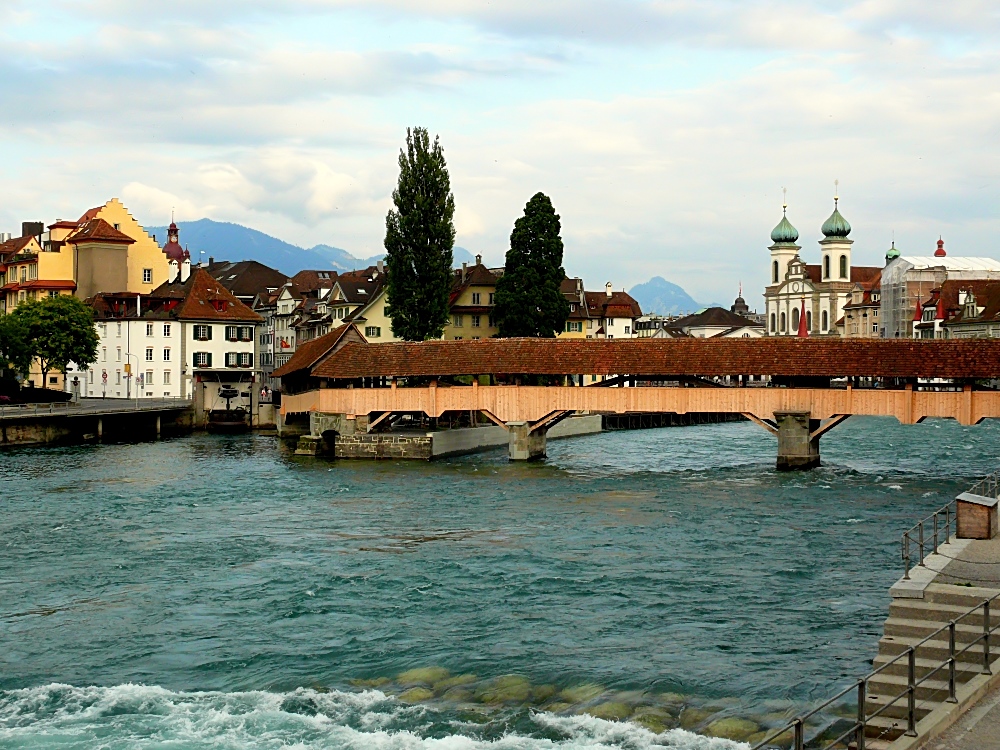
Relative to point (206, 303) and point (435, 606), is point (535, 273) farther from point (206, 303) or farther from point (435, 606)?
point (435, 606)

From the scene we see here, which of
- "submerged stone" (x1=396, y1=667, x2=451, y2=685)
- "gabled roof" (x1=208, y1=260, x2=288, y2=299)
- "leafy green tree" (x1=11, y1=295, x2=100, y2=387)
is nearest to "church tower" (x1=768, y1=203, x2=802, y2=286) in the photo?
"gabled roof" (x1=208, y1=260, x2=288, y2=299)

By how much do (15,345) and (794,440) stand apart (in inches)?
1572

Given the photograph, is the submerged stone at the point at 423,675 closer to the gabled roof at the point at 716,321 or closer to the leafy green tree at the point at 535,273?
the leafy green tree at the point at 535,273

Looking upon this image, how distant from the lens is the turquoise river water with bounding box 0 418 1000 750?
625 inches

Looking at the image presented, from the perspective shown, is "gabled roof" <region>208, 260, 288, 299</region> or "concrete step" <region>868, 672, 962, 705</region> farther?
"gabled roof" <region>208, 260, 288, 299</region>

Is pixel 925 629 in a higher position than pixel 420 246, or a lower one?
lower

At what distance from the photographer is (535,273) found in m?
63.9

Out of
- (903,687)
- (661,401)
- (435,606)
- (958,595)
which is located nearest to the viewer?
(903,687)

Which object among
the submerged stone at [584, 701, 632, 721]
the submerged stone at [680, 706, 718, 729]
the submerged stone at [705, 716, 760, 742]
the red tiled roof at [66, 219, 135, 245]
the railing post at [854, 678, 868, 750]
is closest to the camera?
the railing post at [854, 678, 868, 750]

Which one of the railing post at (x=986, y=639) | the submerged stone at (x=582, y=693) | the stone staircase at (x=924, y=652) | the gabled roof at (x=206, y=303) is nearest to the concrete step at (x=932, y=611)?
the stone staircase at (x=924, y=652)

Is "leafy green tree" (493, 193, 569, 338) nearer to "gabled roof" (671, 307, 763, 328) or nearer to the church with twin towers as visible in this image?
the church with twin towers

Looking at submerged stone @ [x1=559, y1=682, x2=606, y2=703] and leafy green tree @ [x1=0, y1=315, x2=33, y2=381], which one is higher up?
leafy green tree @ [x1=0, y1=315, x2=33, y2=381]

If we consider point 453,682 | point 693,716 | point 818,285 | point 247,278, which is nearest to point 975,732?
point 693,716

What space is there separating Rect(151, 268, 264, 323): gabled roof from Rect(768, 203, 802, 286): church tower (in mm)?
88654
